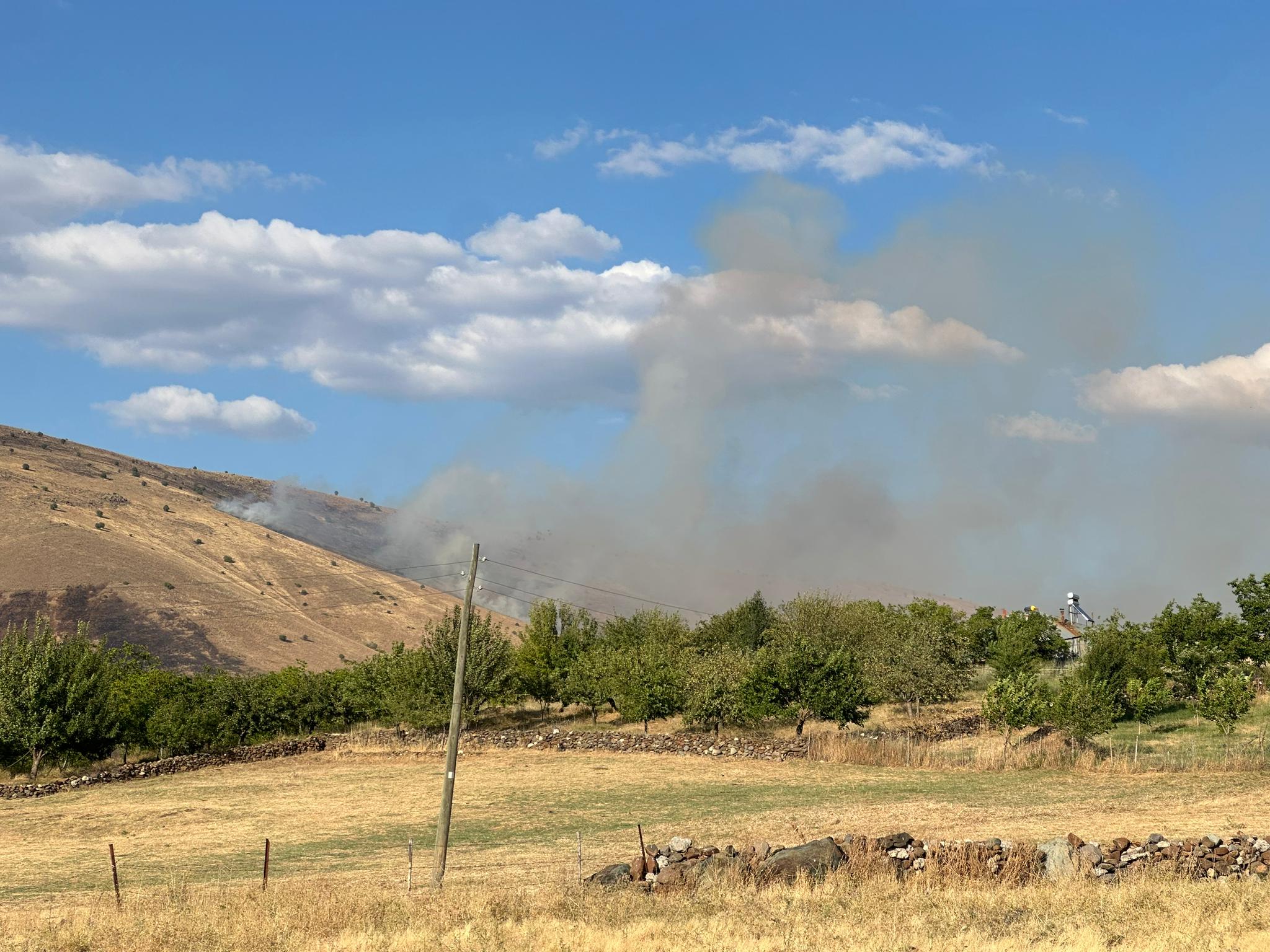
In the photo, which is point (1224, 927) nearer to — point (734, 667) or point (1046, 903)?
point (1046, 903)

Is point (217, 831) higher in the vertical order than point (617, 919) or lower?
lower

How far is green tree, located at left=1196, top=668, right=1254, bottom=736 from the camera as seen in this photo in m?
54.5

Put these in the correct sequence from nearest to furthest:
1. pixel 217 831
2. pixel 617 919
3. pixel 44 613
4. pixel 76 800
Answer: pixel 617 919
pixel 217 831
pixel 76 800
pixel 44 613

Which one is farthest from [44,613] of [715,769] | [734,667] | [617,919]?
[617,919]

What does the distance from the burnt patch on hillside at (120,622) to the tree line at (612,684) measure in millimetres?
43530

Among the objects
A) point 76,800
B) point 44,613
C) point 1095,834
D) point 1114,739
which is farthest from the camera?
point 44,613

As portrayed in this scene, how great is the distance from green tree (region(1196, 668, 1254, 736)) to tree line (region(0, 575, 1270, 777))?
11 centimetres

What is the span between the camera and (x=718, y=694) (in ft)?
224

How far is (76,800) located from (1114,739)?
185 ft

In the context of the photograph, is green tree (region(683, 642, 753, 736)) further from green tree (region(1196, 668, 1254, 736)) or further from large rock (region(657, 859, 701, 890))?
large rock (region(657, 859, 701, 890))

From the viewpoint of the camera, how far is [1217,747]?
54125 mm

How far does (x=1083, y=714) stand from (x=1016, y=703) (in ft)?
13.4

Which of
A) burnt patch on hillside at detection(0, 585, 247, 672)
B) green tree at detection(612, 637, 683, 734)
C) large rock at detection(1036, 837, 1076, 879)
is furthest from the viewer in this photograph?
burnt patch on hillside at detection(0, 585, 247, 672)

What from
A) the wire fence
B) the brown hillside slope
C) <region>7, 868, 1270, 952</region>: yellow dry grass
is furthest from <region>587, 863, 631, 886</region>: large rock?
the brown hillside slope
